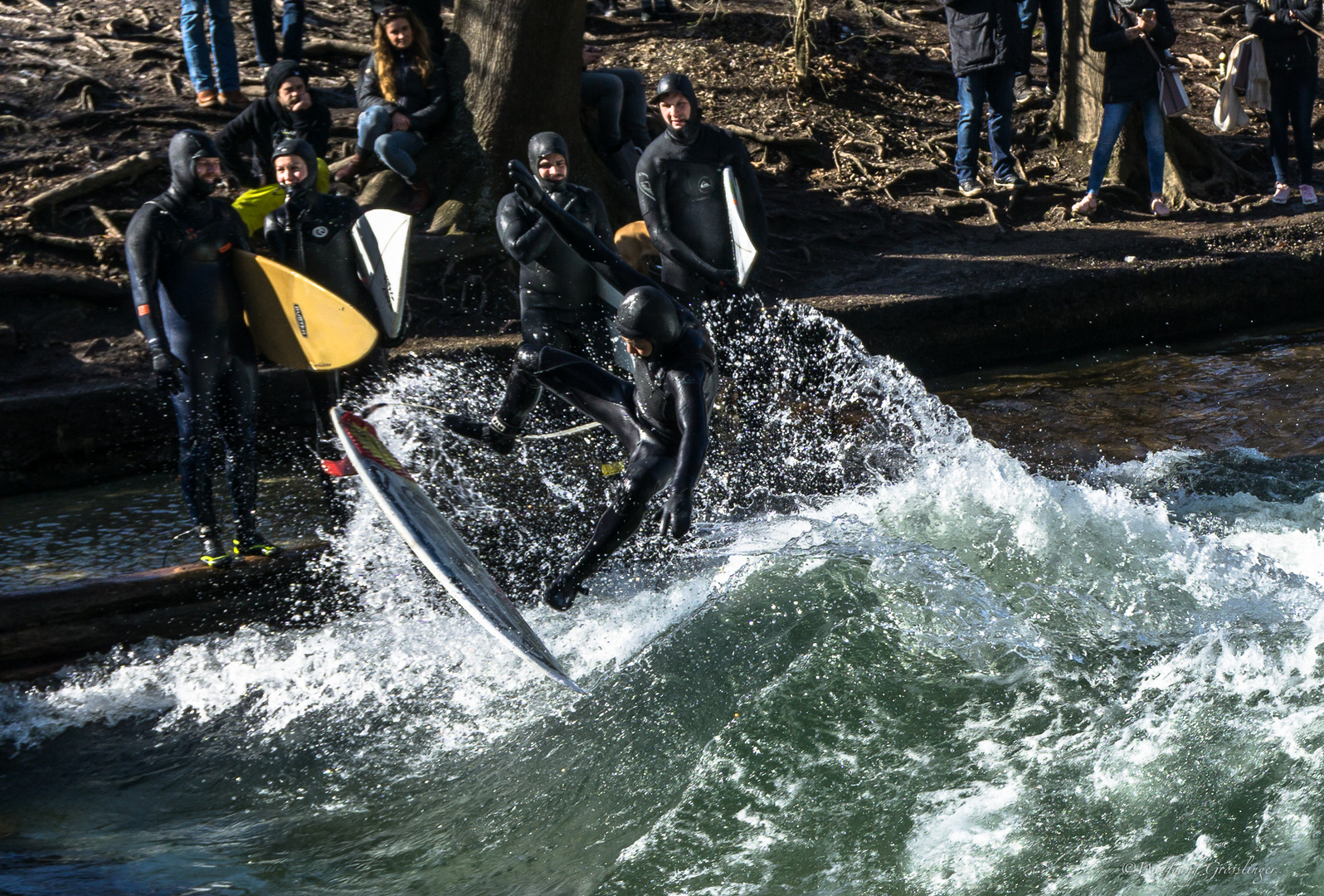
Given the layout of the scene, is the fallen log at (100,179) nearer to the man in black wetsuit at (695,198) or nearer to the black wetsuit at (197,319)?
the black wetsuit at (197,319)

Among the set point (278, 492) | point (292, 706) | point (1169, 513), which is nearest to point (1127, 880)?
point (1169, 513)

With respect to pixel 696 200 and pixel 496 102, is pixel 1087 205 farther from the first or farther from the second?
pixel 496 102

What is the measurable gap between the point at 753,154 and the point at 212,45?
180 inches

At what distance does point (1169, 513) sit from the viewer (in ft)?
20.3

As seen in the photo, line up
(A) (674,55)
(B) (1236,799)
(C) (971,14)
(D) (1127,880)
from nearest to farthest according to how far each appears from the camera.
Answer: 1. (D) (1127,880)
2. (B) (1236,799)
3. (C) (971,14)
4. (A) (674,55)

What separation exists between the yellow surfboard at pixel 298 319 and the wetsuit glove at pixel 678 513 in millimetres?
1607

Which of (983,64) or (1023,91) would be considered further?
(1023,91)

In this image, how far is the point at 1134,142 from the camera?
10.9 meters

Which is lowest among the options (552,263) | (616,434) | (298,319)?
(616,434)

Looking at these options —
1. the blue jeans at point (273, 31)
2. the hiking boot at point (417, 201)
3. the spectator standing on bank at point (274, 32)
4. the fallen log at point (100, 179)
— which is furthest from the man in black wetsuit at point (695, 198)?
the blue jeans at point (273, 31)

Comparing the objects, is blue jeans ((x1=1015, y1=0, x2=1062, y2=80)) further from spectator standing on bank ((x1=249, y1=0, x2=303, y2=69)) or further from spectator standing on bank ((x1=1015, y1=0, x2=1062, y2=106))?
spectator standing on bank ((x1=249, y1=0, x2=303, y2=69))

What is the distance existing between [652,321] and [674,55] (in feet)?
26.0

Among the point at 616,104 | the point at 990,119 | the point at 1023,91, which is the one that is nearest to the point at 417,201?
the point at 616,104

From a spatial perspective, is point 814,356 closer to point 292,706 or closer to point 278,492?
point 278,492
